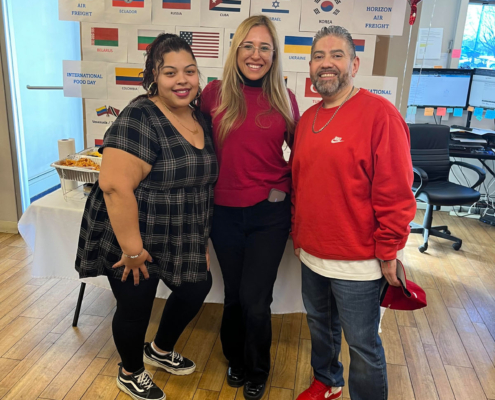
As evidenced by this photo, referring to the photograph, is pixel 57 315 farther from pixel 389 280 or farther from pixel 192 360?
pixel 389 280

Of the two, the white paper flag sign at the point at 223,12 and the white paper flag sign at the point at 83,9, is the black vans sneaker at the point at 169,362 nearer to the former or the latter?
the white paper flag sign at the point at 223,12

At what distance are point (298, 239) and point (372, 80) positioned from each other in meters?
1.45

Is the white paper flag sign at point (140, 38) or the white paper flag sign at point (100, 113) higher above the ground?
the white paper flag sign at point (140, 38)

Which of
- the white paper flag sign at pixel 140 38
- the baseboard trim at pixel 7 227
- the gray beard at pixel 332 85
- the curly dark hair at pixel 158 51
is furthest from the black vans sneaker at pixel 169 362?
the baseboard trim at pixel 7 227

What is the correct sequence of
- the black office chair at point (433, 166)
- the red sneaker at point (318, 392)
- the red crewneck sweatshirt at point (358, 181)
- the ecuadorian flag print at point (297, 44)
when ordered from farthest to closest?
the black office chair at point (433, 166) → the ecuadorian flag print at point (297, 44) → the red sneaker at point (318, 392) → the red crewneck sweatshirt at point (358, 181)

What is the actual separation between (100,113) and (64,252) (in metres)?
1.06

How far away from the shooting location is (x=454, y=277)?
3178 millimetres

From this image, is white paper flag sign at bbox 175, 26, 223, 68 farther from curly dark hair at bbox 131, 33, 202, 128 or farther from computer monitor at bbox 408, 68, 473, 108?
computer monitor at bbox 408, 68, 473, 108

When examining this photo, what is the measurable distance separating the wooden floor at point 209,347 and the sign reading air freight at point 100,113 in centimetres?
103

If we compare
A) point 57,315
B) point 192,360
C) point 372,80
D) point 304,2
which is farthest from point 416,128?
point 57,315

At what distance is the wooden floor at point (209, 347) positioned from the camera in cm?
193

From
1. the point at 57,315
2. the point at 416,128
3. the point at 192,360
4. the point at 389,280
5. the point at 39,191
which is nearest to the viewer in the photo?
the point at 389,280

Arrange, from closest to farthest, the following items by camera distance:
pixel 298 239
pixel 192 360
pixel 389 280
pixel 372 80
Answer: pixel 389 280
pixel 298 239
pixel 192 360
pixel 372 80

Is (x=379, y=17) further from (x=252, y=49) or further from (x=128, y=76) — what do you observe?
(x=128, y=76)
